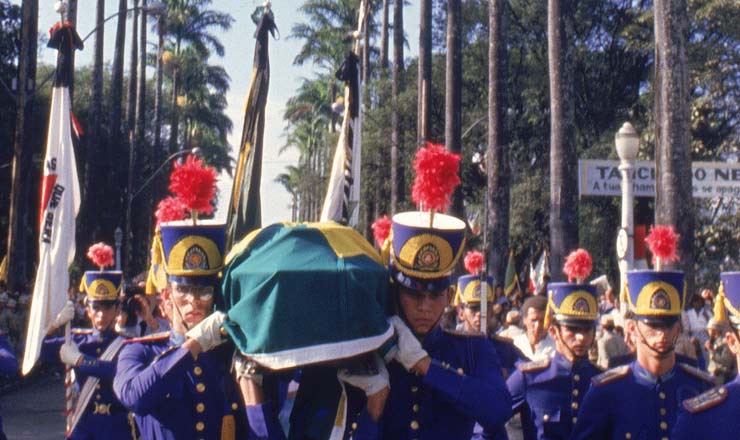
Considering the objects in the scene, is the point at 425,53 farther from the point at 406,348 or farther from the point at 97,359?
the point at 406,348

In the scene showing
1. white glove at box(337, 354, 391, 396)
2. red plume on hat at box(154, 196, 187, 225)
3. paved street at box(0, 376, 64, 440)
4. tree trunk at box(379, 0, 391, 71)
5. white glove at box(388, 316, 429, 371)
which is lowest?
paved street at box(0, 376, 64, 440)

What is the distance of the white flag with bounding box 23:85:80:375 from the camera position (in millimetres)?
6660

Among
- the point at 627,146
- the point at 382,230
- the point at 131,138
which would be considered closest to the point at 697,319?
the point at 627,146

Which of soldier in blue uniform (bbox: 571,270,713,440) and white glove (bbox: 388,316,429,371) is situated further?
soldier in blue uniform (bbox: 571,270,713,440)

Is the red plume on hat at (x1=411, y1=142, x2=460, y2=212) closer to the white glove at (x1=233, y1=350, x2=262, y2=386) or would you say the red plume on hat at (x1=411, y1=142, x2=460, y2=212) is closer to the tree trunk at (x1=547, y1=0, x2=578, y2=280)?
the white glove at (x1=233, y1=350, x2=262, y2=386)

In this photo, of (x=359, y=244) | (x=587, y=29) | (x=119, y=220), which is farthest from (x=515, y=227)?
(x=359, y=244)

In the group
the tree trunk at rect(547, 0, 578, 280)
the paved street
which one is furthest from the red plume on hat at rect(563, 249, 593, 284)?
the tree trunk at rect(547, 0, 578, 280)

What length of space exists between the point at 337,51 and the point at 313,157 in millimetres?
31301

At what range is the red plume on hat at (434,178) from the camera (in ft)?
15.9

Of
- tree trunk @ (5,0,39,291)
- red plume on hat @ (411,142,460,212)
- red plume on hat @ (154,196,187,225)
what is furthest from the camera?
tree trunk @ (5,0,39,291)

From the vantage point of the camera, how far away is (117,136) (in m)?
44.1

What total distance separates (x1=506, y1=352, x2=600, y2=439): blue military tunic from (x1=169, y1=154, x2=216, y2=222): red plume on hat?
2892 millimetres

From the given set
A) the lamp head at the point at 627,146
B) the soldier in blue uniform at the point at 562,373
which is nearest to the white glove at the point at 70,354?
the soldier in blue uniform at the point at 562,373

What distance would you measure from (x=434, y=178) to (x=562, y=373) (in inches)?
115
